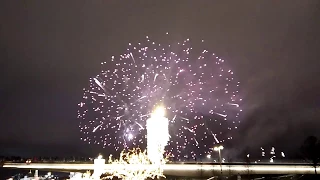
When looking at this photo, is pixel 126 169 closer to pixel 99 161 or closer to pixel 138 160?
pixel 138 160

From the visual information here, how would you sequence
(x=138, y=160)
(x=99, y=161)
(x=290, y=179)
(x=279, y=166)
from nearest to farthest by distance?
1. (x=99, y=161)
2. (x=138, y=160)
3. (x=290, y=179)
4. (x=279, y=166)

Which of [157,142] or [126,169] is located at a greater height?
[157,142]

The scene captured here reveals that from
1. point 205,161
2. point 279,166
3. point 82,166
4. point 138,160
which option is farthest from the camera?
point 82,166

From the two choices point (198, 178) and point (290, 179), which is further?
point (198, 178)

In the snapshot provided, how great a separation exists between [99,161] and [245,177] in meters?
62.1

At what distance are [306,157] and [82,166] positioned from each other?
63.3m

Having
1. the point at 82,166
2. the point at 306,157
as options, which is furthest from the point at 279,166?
the point at 82,166

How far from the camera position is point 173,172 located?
82312mm

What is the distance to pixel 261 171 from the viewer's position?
85000 millimetres

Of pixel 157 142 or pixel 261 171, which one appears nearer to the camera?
pixel 157 142

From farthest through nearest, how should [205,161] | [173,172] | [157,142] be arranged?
1. [205,161]
2. [173,172]
3. [157,142]

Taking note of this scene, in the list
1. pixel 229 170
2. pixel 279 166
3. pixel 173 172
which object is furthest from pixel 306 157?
pixel 173 172

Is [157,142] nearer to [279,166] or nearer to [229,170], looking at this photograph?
[229,170]

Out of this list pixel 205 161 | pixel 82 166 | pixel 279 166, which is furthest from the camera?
pixel 82 166
